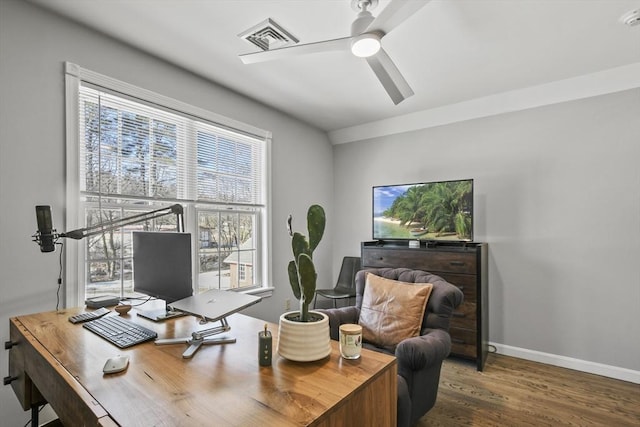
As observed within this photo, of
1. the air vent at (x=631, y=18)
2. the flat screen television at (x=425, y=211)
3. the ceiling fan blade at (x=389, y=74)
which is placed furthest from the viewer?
the flat screen television at (x=425, y=211)

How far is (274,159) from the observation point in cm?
362

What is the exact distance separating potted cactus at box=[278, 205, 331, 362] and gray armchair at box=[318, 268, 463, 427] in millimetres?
724

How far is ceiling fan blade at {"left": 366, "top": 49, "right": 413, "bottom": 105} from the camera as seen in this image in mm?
1872

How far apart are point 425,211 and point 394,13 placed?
2.22 metres

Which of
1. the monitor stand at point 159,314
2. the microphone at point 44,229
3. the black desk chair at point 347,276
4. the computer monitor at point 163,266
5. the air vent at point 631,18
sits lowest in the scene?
the black desk chair at point 347,276

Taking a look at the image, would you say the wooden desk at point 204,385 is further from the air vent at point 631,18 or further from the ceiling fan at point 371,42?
the air vent at point 631,18

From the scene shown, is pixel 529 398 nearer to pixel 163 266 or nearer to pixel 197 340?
pixel 197 340

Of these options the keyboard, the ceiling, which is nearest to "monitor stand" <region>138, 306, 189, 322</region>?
the keyboard

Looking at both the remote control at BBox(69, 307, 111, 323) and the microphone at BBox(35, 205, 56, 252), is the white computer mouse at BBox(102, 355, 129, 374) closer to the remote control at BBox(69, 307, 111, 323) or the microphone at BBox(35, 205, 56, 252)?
the remote control at BBox(69, 307, 111, 323)

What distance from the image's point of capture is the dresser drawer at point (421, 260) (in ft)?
9.73

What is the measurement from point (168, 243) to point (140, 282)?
402 millimetres

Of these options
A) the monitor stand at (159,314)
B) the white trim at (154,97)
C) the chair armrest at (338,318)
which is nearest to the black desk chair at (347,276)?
the chair armrest at (338,318)

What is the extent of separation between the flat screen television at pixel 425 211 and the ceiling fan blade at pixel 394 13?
196 centimetres

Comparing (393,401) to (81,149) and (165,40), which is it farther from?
(165,40)
